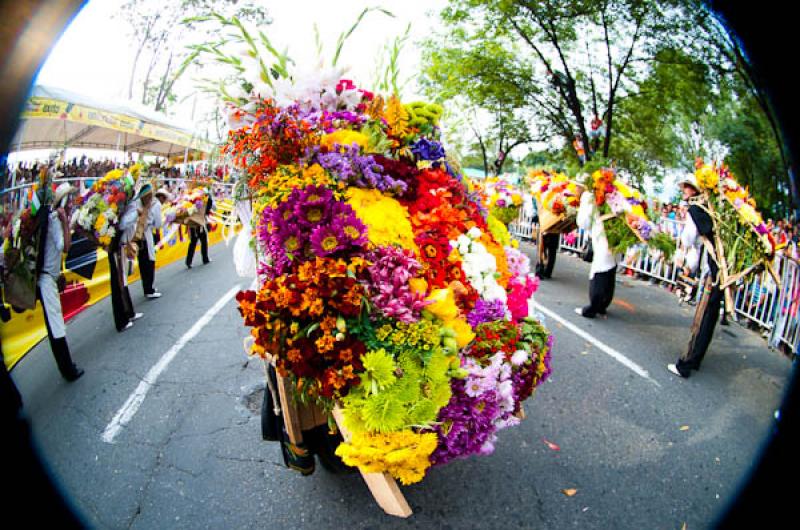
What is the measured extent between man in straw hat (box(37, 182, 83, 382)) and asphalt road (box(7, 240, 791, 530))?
153 millimetres

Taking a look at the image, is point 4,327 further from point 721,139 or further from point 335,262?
point 721,139

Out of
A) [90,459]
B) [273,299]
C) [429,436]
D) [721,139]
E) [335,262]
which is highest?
[721,139]

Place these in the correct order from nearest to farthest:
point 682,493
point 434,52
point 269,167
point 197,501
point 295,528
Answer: point 269,167 → point 295,528 → point 197,501 → point 682,493 → point 434,52

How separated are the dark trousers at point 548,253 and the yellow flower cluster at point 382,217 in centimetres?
746

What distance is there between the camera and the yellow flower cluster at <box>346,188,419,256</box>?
2.14m

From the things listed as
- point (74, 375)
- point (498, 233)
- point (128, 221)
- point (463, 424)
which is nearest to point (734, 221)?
point (498, 233)

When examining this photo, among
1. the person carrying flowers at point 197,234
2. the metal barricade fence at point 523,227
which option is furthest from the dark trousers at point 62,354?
the metal barricade fence at point 523,227

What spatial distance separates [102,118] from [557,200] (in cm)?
1194

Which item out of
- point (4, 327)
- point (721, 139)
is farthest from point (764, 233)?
point (4, 327)

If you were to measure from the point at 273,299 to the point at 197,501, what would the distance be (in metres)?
1.78

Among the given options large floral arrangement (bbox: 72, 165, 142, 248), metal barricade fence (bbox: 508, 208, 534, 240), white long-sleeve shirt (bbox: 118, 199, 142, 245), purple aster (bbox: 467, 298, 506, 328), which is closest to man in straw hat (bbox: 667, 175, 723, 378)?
purple aster (bbox: 467, 298, 506, 328)

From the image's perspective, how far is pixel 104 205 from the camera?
5043 mm

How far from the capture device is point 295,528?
8.14ft

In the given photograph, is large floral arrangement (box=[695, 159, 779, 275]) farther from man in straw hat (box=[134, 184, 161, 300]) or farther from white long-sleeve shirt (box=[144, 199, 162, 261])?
white long-sleeve shirt (box=[144, 199, 162, 261])
